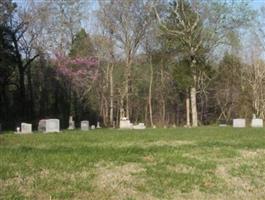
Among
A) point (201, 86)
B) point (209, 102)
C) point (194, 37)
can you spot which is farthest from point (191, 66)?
point (209, 102)

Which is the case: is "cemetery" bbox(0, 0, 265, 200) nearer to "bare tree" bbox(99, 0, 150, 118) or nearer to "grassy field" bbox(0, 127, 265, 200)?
"bare tree" bbox(99, 0, 150, 118)

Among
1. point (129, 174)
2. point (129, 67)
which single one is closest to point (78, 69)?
point (129, 67)

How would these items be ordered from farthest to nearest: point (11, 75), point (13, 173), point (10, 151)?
point (11, 75), point (10, 151), point (13, 173)

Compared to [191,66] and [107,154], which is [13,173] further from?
[191,66]

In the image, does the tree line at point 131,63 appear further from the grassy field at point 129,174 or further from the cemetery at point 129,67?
the grassy field at point 129,174

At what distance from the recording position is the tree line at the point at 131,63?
46.4m

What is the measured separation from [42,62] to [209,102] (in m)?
19.6

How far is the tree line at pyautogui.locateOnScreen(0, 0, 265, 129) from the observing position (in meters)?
46.4

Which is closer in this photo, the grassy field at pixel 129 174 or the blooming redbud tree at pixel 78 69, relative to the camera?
the grassy field at pixel 129 174

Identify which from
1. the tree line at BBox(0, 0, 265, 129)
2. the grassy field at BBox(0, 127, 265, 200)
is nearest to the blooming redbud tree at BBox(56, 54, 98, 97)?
the tree line at BBox(0, 0, 265, 129)

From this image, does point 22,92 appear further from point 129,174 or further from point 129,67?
point 129,174

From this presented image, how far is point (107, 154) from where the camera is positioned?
12.4m

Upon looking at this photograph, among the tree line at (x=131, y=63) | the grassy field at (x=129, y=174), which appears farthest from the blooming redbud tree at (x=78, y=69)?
the grassy field at (x=129, y=174)

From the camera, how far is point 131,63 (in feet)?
174
